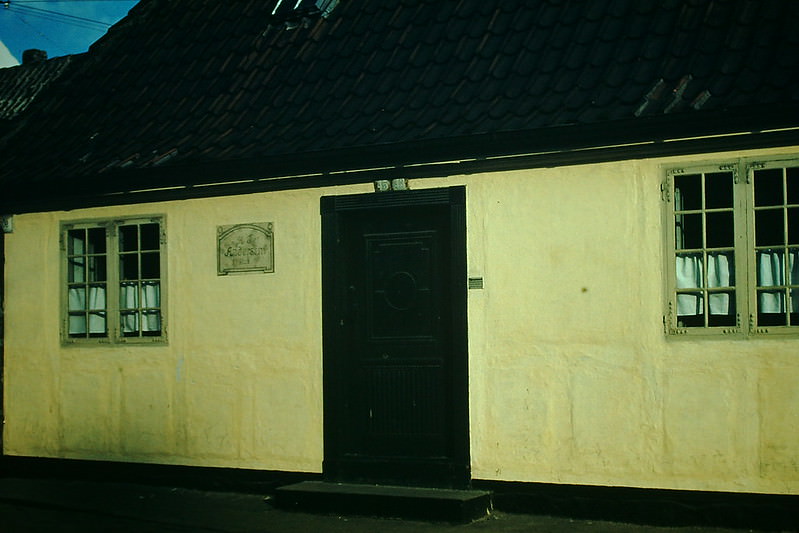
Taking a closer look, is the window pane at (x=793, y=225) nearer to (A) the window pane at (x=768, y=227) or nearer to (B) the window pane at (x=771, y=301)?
(A) the window pane at (x=768, y=227)

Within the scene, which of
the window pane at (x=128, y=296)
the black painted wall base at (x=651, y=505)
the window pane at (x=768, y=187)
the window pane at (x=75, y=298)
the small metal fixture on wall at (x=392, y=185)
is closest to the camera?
the black painted wall base at (x=651, y=505)

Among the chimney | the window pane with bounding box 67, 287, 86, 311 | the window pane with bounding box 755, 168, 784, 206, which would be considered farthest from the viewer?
the chimney

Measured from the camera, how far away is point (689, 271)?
7.56 meters

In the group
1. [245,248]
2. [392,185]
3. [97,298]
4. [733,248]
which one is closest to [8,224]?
[97,298]

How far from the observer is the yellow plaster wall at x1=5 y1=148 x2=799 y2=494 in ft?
24.1

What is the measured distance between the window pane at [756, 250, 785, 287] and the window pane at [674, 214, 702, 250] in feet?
1.48

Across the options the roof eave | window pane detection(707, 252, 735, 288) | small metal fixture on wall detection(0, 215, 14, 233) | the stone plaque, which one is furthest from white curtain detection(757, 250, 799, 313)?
small metal fixture on wall detection(0, 215, 14, 233)

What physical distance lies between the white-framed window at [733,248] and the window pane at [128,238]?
204 inches

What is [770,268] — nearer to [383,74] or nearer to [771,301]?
[771,301]

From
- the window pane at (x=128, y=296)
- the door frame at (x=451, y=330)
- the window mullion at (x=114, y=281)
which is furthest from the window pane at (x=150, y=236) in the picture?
the door frame at (x=451, y=330)

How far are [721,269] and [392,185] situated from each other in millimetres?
2772

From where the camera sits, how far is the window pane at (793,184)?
286 inches

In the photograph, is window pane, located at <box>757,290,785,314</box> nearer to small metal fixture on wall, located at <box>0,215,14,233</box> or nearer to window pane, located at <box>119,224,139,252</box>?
window pane, located at <box>119,224,139,252</box>

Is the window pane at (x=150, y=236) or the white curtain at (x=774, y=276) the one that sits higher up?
the window pane at (x=150, y=236)
